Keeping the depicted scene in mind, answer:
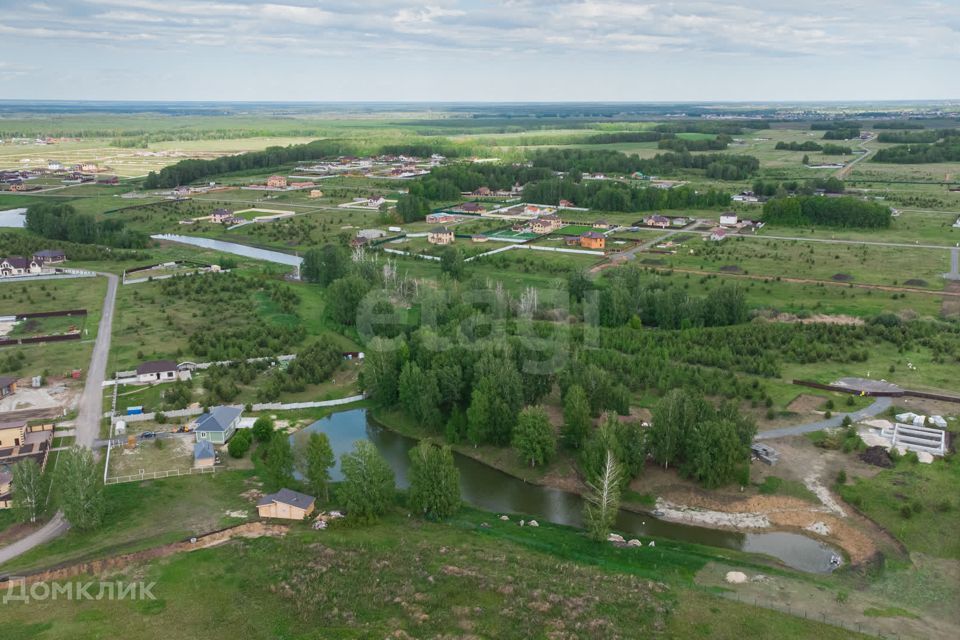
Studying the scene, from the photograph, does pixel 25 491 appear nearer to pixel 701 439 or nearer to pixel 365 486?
pixel 365 486

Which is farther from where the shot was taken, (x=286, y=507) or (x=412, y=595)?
(x=286, y=507)

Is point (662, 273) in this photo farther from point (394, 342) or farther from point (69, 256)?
point (69, 256)

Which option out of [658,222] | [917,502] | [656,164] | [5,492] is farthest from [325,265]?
[656,164]

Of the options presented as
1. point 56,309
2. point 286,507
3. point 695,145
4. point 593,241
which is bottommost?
point 286,507

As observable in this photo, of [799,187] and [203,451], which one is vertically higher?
[799,187]

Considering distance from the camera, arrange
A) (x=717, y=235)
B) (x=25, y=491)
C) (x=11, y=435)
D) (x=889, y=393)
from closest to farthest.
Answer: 1. (x=25, y=491)
2. (x=11, y=435)
3. (x=889, y=393)
4. (x=717, y=235)

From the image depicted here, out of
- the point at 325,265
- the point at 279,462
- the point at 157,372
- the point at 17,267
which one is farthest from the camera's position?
the point at 17,267

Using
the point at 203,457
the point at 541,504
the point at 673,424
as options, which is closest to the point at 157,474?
the point at 203,457

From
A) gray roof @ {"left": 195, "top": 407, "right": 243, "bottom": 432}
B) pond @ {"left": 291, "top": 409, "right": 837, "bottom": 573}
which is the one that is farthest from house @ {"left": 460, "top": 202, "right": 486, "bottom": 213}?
gray roof @ {"left": 195, "top": 407, "right": 243, "bottom": 432}
